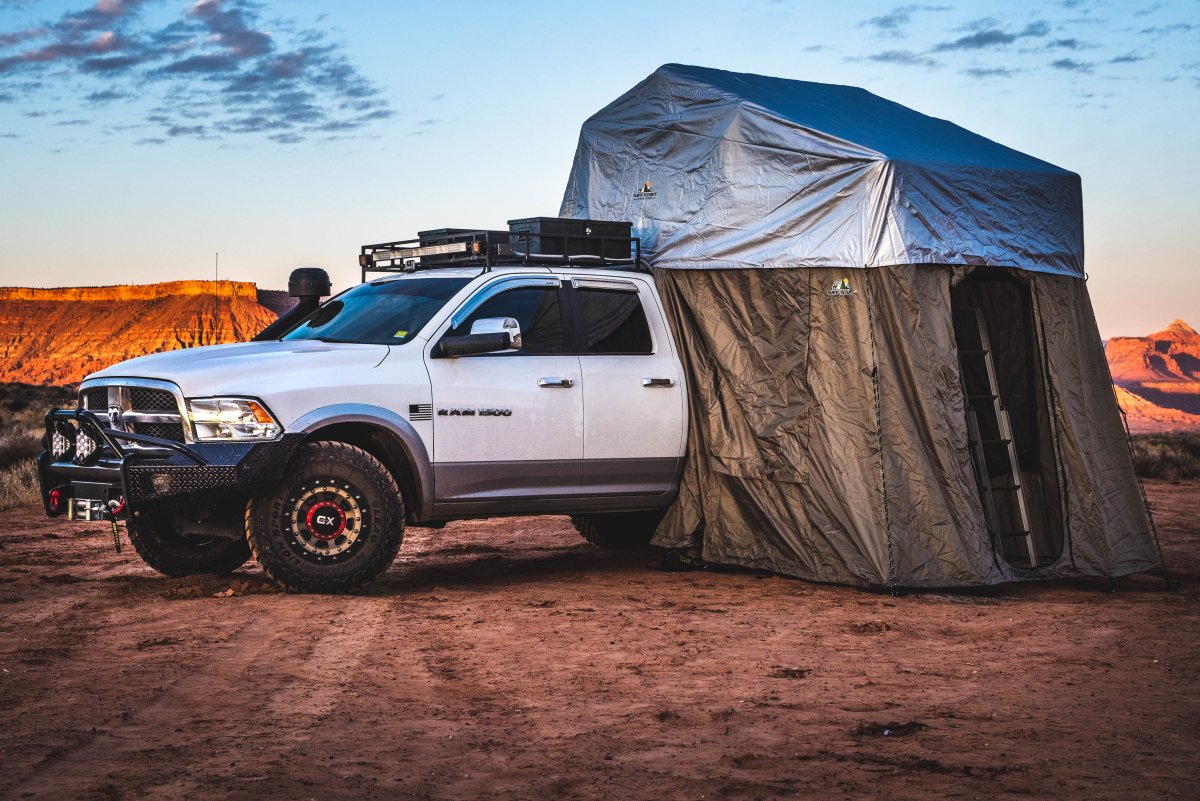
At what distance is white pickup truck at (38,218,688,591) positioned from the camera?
8242 millimetres

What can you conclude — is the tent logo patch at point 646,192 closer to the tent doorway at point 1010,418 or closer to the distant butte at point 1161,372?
the tent doorway at point 1010,418

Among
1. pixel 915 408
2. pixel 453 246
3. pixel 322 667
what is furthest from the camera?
pixel 453 246

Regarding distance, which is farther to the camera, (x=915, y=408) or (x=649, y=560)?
(x=649, y=560)

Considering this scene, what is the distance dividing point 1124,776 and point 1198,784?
239 mm

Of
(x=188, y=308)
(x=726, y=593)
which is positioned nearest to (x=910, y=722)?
(x=726, y=593)

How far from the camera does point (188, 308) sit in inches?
4205

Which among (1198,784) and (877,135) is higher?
(877,135)

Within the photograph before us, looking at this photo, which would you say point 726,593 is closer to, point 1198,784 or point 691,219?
point 691,219

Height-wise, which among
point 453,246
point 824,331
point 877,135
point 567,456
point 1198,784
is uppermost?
point 877,135

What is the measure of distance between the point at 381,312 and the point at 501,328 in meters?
0.95

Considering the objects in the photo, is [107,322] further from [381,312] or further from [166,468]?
[166,468]

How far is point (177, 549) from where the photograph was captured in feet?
31.2

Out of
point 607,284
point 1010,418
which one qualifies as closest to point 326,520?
point 607,284

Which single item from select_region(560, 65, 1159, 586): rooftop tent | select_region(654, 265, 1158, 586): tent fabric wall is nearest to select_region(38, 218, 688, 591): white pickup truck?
select_region(654, 265, 1158, 586): tent fabric wall
